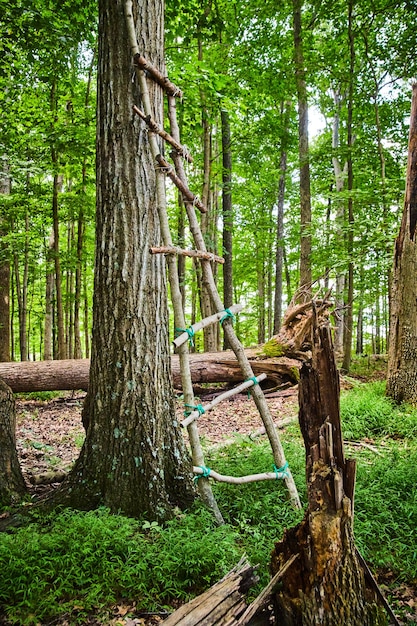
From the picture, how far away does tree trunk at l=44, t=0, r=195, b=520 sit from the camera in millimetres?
3357

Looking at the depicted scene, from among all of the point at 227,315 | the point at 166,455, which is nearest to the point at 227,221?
the point at 227,315

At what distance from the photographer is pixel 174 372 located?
9203 mm

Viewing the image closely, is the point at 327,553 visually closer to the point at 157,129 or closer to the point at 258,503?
the point at 258,503

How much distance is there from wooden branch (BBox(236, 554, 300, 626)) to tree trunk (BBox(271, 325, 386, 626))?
0.12 ft

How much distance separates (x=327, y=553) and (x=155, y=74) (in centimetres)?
374

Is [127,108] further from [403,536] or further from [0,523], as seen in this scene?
[403,536]

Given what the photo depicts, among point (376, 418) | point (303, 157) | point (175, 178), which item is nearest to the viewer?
point (175, 178)

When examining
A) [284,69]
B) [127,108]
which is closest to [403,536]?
[127,108]

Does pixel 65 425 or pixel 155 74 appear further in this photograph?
pixel 65 425

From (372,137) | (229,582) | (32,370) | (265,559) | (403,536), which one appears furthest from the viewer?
(372,137)

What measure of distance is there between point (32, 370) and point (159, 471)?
21.7 feet

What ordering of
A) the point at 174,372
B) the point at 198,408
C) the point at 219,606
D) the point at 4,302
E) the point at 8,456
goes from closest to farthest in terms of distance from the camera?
the point at 219,606 < the point at 198,408 < the point at 8,456 < the point at 174,372 < the point at 4,302

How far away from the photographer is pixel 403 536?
3.28 metres

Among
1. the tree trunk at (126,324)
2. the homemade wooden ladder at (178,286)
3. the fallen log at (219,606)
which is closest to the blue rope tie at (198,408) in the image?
the homemade wooden ladder at (178,286)
